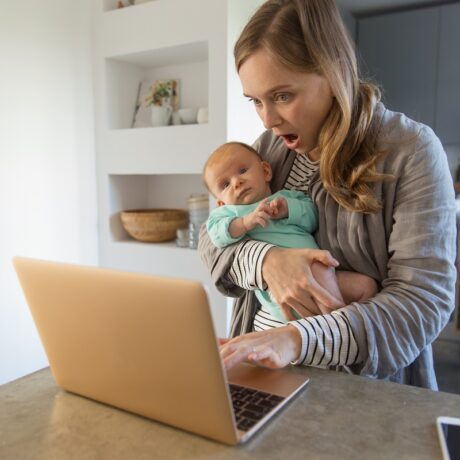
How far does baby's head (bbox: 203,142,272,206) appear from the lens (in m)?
1.19

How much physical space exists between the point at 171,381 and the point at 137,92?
253 centimetres

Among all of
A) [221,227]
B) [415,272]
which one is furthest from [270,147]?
[415,272]

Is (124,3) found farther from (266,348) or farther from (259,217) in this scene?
(266,348)

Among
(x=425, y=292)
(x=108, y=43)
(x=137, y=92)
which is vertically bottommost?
(x=425, y=292)

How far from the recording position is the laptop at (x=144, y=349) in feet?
1.76

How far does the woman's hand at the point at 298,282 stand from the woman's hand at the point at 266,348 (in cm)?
13

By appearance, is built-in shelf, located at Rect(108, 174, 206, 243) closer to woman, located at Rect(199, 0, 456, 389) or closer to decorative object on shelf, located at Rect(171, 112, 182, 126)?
decorative object on shelf, located at Rect(171, 112, 182, 126)

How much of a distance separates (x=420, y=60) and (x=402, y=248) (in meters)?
2.86

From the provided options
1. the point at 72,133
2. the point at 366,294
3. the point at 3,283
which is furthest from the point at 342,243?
the point at 72,133

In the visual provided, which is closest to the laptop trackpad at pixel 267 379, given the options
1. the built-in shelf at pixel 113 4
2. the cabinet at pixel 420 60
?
the built-in shelf at pixel 113 4

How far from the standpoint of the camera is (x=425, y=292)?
87 centimetres

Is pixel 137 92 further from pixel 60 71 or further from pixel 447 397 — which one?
pixel 447 397

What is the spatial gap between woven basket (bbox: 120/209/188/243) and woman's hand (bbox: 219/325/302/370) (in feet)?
6.08

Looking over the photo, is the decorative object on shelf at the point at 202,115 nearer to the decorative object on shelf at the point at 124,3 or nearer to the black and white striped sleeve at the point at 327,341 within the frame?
the decorative object on shelf at the point at 124,3
